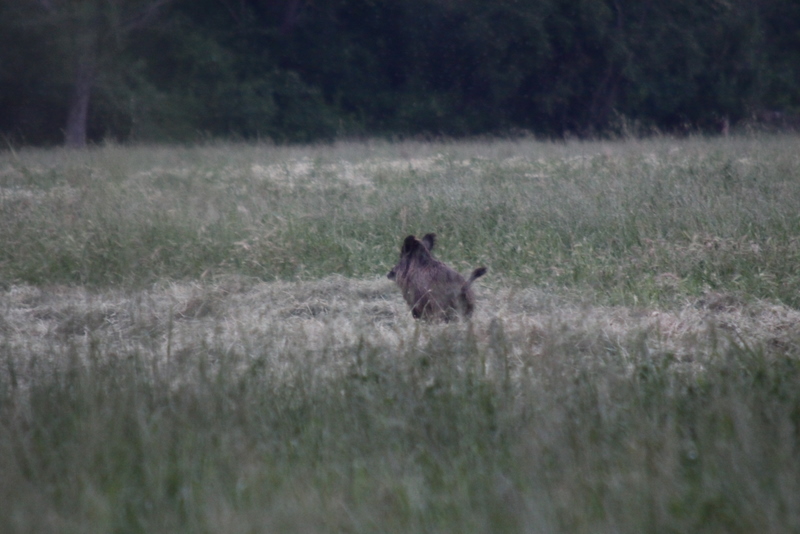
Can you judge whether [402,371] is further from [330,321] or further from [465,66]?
[465,66]

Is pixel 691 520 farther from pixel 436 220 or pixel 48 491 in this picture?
pixel 436 220

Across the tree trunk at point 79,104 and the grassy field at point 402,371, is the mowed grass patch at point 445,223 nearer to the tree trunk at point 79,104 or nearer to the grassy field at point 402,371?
the grassy field at point 402,371

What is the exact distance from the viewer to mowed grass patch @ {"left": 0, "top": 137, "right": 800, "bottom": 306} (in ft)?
21.0

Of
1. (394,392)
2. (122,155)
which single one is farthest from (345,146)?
(394,392)

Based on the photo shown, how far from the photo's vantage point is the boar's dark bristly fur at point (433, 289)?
4.49 metres

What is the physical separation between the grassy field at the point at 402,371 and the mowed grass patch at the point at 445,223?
0.15ft

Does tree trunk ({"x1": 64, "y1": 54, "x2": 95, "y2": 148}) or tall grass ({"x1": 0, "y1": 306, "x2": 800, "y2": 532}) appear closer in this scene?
tall grass ({"x1": 0, "y1": 306, "x2": 800, "y2": 532})

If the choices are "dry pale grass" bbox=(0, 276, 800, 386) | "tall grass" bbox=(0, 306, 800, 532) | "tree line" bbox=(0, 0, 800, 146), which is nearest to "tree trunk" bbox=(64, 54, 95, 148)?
"tree line" bbox=(0, 0, 800, 146)

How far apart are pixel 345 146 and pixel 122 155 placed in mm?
6179

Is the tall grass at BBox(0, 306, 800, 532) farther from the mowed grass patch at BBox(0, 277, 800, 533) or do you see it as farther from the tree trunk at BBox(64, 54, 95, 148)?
the tree trunk at BBox(64, 54, 95, 148)

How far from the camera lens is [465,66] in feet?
92.4

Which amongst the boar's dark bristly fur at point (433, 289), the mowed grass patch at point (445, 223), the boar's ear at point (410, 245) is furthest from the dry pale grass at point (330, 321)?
the boar's ear at point (410, 245)

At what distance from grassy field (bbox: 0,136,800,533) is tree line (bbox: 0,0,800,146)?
18.6m

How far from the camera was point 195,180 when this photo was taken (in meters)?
11.5
